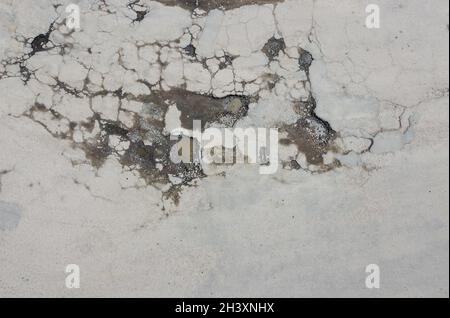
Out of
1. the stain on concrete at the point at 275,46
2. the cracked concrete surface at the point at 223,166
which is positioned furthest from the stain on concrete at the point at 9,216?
the stain on concrete at the point at 275,46

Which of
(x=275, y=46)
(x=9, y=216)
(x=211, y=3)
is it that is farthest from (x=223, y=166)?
(x=9, y=216)

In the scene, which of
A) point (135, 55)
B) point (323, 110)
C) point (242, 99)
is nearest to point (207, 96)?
Result: point (242, 99)

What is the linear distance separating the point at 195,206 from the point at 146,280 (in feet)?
2.03

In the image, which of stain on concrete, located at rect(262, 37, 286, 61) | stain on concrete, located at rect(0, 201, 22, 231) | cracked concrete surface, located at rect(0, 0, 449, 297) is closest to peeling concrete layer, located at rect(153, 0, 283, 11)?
cracked concrete surface, located at rect(0, 0, 449, 297)

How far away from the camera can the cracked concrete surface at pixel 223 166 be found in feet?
10.9

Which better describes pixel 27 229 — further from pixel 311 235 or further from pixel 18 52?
pixel 311 235

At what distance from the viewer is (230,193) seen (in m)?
3.36

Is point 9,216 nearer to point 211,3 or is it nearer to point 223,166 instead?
point 223,166

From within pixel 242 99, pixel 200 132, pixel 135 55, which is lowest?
pixel 200 132

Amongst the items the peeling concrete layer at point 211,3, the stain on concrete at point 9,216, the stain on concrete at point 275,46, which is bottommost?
the stain on concrete at point 9,216

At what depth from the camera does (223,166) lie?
11.1ft

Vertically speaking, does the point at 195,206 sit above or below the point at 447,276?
above

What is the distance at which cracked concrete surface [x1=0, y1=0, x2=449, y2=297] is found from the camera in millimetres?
3336

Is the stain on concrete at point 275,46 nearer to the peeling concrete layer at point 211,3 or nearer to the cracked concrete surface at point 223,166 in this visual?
the cracked concrete surface at point 223,166
